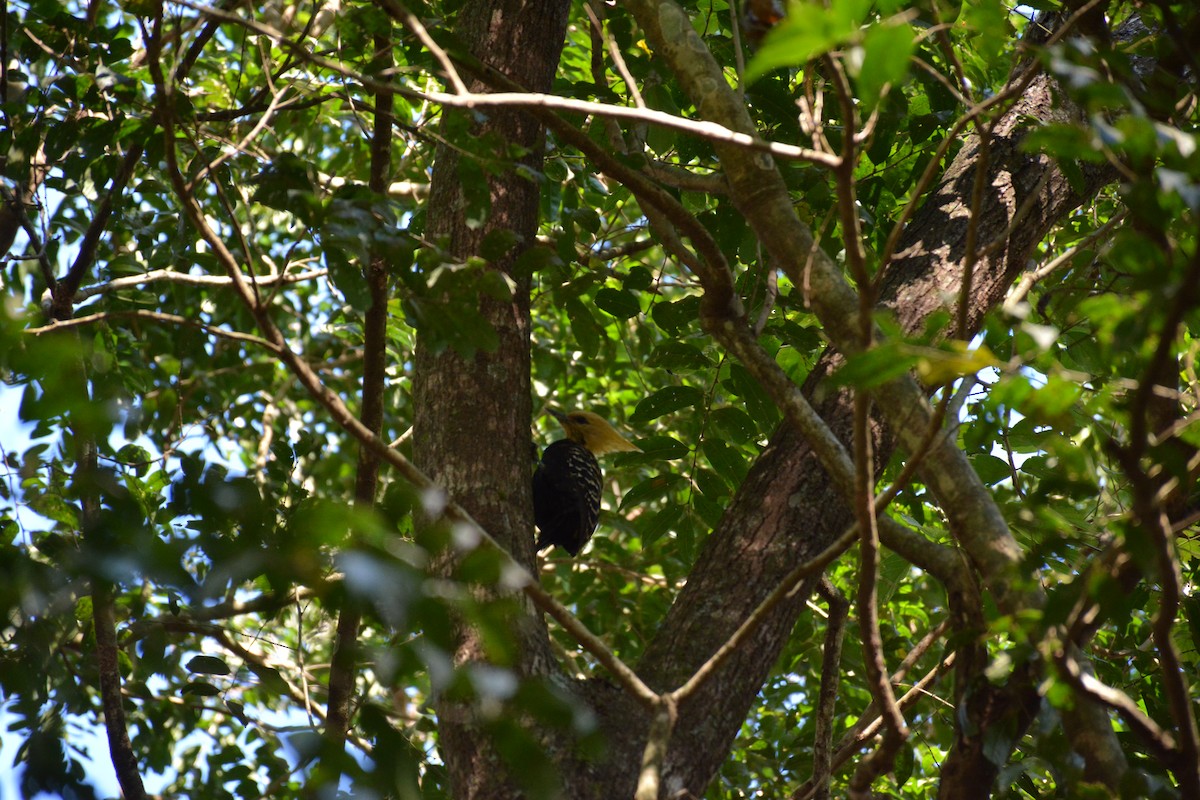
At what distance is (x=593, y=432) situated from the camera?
450 cm

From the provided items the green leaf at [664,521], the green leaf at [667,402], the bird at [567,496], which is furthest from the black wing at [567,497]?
the green leaf at [667,402]

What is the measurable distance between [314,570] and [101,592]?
0.65ft

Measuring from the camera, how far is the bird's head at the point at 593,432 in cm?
448

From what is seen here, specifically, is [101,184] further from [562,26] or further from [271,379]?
[271,379]

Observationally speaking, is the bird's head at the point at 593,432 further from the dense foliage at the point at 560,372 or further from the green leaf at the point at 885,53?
the green leaf at the point at 885,53

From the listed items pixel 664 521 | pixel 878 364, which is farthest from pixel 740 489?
pixel 878 364

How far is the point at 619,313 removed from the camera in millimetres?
2943

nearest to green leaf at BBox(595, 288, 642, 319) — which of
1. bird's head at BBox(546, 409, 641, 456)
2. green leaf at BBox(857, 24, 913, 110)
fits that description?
bird's head at BBox(546, 409, 641, 456)

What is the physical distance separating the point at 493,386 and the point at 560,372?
6.82 ft

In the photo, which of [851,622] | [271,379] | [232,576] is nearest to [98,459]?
[232,576]

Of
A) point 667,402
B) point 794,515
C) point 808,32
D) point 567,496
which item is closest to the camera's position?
point 808,32

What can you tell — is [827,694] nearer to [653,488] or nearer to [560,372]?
[653,488]

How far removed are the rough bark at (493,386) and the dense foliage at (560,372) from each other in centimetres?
12

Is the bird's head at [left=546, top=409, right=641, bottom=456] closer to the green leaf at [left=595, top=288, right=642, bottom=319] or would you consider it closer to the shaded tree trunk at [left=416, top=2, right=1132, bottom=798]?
the green leaf at [left=595, top=288, right=642, bottom=319]
